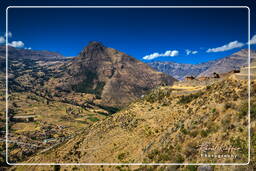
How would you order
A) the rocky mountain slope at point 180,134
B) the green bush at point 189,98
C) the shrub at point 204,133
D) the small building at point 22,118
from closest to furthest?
1. the rocky mountain slope at point 180,134
2. the shrub at point 204,133
3. the green bush at point 189,98
4. the small building at point 22,118

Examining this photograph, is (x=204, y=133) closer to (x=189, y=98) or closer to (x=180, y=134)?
(x=180, y=134)

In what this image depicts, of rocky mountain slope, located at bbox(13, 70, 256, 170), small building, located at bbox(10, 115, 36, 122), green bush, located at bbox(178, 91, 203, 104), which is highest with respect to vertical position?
green bush, located at bbox(178, 91, 203, 104)

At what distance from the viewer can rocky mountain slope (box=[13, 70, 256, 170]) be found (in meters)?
10.9

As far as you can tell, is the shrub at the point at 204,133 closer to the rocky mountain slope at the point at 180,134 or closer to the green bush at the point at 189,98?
the rocky mountain slope at the point at 180,134

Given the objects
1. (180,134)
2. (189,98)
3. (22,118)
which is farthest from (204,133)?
(22,118)

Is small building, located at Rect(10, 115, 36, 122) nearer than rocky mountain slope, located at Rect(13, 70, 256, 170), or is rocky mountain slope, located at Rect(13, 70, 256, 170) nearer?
rocky mountain slope, located at Rect(13, 70, 256, 170)

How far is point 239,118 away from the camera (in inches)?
460

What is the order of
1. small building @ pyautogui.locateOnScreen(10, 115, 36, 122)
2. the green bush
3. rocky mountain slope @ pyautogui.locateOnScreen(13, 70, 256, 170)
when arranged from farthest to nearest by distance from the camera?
small building @ pyautogui.locateOnScreen(10, 115, 36, 122)
the green bush
rocky mountain slope @ pyautogui.locateOnScreen(13, 70, 256, 170)

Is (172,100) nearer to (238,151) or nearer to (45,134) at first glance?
(238,151)

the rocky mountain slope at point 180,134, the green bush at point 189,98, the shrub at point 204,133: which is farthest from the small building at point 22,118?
the shrub at point 204,133

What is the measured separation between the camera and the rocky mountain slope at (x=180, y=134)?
10.9m

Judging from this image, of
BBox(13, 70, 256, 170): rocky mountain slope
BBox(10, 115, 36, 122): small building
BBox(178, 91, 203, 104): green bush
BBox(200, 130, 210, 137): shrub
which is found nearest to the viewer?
BBox(13, 70, 256, 170): rocky mountain slope

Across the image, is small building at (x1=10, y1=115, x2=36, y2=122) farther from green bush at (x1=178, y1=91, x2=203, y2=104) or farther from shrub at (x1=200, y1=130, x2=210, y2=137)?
shrub at (x1=200, y1=130, x2=210, y2=137)

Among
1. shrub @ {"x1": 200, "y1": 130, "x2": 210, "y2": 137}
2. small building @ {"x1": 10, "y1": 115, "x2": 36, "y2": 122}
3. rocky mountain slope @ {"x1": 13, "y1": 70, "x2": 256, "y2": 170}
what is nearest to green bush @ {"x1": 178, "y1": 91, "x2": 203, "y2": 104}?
rocky mountain slope @ {"x1": 13, "y1": 70, "x2": 256, "y2": 170}
